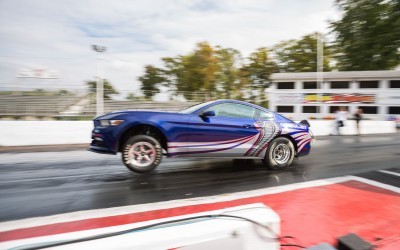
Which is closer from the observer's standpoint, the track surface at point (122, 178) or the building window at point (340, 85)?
the track surface at point (122, 178)

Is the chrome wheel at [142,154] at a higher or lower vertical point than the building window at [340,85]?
lower

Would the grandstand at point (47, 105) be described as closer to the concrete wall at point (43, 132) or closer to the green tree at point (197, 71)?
the concrete wall at point (43, 132)

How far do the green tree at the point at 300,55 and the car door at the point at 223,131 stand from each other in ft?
146

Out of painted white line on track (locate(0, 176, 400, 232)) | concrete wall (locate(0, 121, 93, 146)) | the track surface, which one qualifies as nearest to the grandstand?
concrete wall (locate(0, 121, 93, 146))

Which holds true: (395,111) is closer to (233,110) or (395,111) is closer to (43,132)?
(233,110)

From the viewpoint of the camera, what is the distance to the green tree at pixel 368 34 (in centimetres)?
3480

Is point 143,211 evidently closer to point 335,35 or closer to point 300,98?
point 300,98

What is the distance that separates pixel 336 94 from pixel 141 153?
121ft

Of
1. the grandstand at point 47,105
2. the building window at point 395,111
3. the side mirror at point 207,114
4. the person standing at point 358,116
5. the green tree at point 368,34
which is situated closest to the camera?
the side mirror at point 207,114

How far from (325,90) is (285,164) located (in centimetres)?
3482

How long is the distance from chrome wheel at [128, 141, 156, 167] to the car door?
2.19ft

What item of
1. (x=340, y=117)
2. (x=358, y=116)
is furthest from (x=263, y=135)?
(x=358, y=116)

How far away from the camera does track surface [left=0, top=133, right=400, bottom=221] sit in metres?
3.88

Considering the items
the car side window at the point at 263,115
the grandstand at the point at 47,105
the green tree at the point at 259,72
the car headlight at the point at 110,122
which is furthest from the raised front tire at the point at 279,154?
the green tree at the point at 259,72
